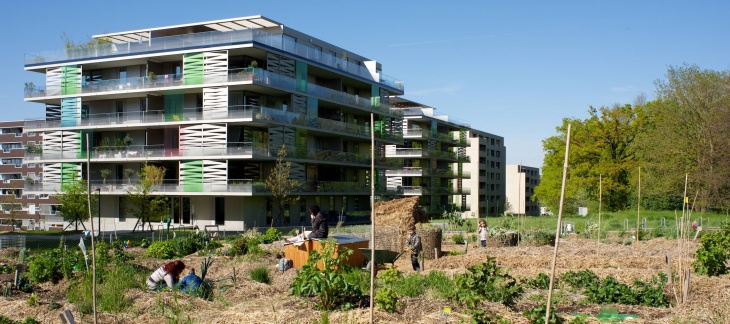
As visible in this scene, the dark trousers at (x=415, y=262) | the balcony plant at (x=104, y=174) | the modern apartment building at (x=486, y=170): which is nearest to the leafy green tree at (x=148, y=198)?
the balcony plant at (x=104, y=174)

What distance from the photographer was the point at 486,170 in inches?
4168

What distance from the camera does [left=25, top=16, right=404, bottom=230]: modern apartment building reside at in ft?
142

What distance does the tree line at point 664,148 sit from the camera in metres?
47.8

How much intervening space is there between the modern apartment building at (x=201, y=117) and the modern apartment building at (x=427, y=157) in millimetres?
21166

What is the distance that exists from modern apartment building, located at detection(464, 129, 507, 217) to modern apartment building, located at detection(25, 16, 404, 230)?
50.5m

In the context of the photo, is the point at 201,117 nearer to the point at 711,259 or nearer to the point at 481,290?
the point at 711,259

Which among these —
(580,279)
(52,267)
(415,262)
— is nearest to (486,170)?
(415,262)

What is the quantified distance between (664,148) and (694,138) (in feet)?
6.99

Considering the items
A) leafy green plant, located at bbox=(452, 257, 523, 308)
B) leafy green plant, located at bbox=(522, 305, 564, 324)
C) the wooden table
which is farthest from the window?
leafy green plant, located at bbox=(522, 305, 564, 324)

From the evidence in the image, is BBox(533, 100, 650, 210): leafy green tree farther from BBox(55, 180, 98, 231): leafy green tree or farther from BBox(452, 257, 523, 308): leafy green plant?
BBox(452, 257, 523, 308): leafy green plant

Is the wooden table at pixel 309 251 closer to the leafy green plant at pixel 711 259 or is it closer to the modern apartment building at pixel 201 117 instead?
the leafy green plant at pixel 711 259

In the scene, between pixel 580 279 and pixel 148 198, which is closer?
pixel 580 279

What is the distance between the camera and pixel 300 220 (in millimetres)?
49562

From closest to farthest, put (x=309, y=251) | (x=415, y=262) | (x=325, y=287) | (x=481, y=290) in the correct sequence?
(x=325, y=287) → (x=481, y=290) → (x=309, y=251) → (x=415, y=262)
